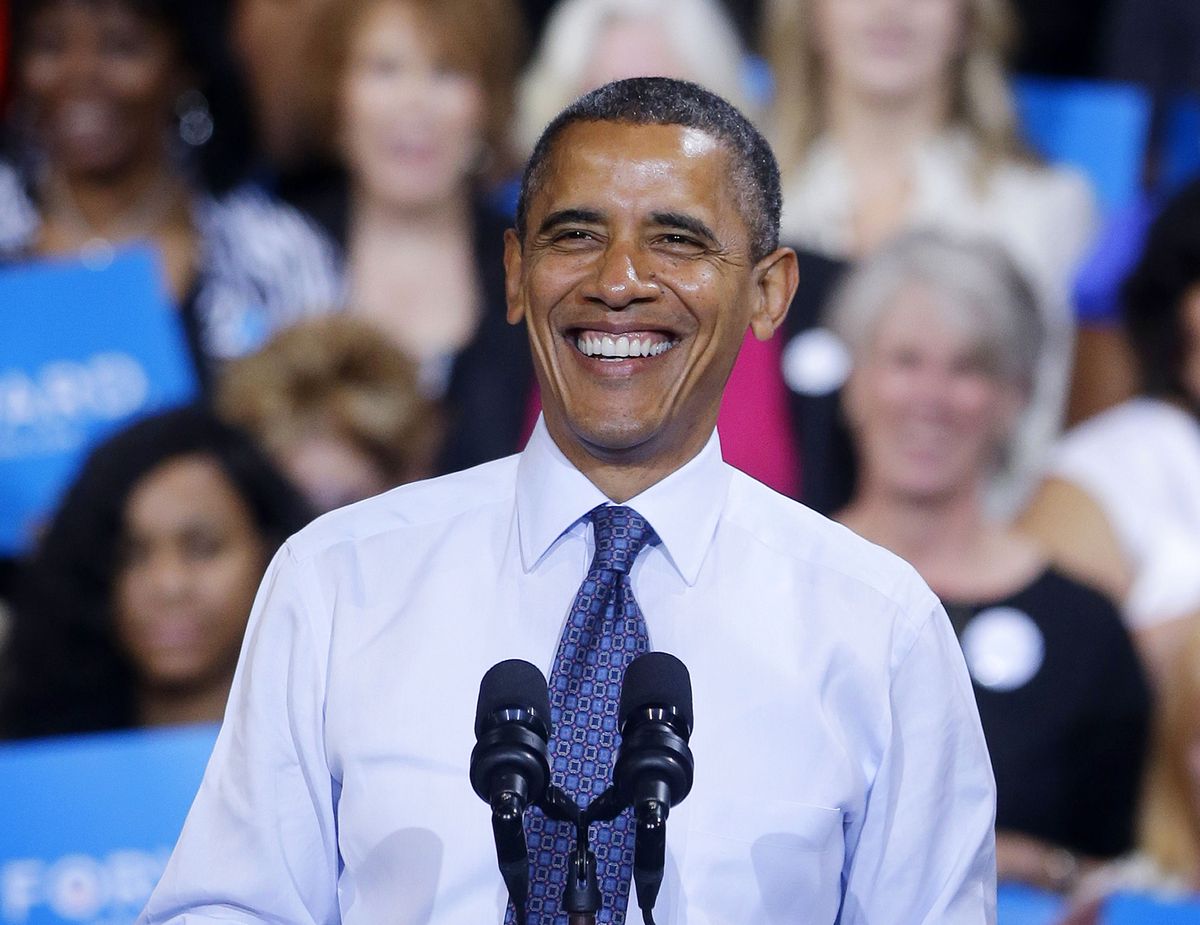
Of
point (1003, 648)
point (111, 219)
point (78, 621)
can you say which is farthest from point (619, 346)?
point (111, 219)

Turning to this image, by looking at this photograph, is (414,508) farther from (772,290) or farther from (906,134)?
(906,134)

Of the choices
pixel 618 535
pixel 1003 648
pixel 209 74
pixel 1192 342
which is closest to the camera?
pixel 618 535

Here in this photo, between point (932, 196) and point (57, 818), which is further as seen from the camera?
point (932, 196)

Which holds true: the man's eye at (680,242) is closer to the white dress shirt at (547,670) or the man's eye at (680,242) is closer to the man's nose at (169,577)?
the white dress shirt at (547,670)

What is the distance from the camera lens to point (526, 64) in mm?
4027

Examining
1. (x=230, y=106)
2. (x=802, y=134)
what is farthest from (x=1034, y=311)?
(x=230, y=106)

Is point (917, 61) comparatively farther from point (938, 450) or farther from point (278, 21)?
point (278, 21)

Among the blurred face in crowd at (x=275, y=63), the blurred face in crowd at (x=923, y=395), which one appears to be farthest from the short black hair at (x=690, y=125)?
the blurred face in crowd at (x=275, y=63)

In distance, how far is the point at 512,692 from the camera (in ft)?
A: 4.22

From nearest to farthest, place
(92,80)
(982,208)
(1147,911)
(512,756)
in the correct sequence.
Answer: (512,756) → (1147,911) → (982,208) → (92,80)

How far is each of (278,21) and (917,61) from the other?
139cm

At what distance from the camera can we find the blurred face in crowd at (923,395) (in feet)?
11.1

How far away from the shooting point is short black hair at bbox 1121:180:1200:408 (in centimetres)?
375

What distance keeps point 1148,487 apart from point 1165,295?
0.42 m
